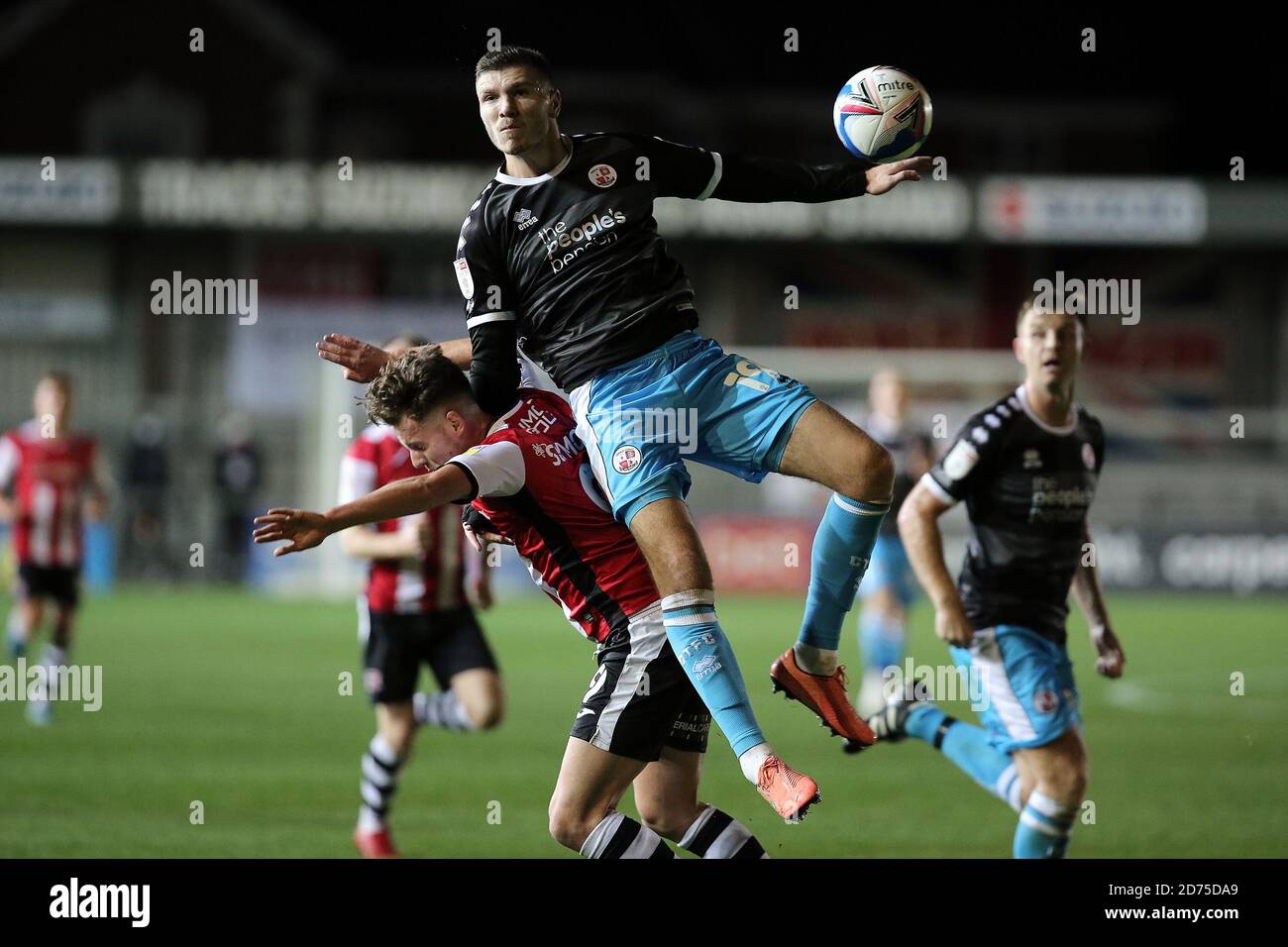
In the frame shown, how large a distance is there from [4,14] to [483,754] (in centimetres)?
2799

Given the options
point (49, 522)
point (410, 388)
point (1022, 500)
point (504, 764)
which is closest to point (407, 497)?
point (410, 388)

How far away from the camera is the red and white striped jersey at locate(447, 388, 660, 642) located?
4.99m

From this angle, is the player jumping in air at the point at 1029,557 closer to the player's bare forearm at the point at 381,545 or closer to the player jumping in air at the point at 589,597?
the player jumping in air at the point at 589,597

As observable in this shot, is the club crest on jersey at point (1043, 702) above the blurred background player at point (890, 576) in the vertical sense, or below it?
below

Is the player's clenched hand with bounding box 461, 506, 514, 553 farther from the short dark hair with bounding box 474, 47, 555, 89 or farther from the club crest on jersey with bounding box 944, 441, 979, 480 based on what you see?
the club crest on jersey with bounding box 944, 441, 979, 480

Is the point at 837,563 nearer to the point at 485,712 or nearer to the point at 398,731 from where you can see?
the point at 485,712

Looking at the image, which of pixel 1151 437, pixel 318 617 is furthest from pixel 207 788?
pixel 1151 437

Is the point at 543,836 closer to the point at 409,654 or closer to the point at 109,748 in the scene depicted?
the point at 409,654

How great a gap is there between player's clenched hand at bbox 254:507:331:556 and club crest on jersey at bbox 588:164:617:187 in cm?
157

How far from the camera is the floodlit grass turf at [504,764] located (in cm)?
745

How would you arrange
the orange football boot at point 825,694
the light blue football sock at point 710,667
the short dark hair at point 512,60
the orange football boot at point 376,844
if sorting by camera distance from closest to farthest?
the light blue football sock at point 710,667, the orange football boot at point 825,694, the short dark hair at point 512,60, the orange football boot at point 376,844

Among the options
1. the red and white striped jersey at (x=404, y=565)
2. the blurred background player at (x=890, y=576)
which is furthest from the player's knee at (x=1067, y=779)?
the blurred background player at (x=890, y=576)

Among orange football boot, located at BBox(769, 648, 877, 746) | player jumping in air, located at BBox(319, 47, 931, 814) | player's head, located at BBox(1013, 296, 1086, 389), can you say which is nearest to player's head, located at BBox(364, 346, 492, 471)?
player jumping in air, located at BBox(319, 47, 931, 814)

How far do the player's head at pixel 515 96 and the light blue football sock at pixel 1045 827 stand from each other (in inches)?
118
